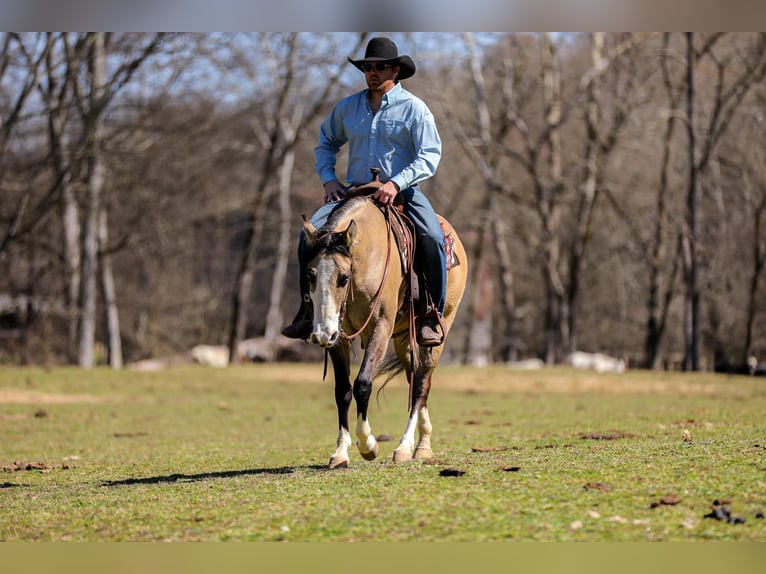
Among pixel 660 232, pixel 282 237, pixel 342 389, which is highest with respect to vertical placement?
pixel 660 232

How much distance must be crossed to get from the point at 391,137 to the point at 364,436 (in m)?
2.59

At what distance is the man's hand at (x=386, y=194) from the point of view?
30.4 ft

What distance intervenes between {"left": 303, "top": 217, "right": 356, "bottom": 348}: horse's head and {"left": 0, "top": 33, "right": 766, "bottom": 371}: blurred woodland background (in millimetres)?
18797

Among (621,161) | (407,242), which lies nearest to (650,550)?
(407,242)

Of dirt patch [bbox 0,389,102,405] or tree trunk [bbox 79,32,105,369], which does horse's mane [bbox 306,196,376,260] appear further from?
tree trunk [bbox 79,32,105,369]

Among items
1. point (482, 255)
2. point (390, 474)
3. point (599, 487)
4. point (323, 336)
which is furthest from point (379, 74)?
point (482, 255)

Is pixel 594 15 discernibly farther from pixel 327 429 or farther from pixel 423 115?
pixel 327 429

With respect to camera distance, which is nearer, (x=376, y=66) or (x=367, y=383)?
(x=367, y=383)

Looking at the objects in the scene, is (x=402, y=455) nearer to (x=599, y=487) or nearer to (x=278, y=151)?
(x=599, y=487)

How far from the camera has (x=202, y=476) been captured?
31.9 ft

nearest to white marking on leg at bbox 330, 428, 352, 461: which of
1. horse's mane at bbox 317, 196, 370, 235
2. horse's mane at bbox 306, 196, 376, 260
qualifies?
horse's mane at bbox 306, 196, 376, 260

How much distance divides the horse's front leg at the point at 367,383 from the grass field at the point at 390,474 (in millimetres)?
218

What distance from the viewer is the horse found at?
27.6 ft

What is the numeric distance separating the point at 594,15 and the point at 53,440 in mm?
8826
